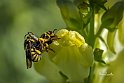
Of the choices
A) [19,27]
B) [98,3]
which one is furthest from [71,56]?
[19,27]

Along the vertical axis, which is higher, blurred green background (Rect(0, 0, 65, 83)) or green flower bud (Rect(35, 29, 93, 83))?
green flower bud (Rect(35, 29, 93, 83))

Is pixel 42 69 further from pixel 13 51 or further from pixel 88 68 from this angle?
pixel 13 51

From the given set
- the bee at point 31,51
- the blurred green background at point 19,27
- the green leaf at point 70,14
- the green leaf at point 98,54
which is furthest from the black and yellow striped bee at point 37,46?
the blurred green background at point 19,27

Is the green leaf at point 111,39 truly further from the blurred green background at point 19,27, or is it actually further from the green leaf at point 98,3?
the blurred green background at point 19,27

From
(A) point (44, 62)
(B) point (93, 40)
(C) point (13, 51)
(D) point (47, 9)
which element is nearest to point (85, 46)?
(B) point (93, 40)

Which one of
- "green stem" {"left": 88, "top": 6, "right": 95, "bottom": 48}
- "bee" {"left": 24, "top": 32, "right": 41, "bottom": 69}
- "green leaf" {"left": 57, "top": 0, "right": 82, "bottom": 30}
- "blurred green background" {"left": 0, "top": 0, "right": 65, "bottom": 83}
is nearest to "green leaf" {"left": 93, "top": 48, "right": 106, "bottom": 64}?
"green stem" {"left": 88, "top": 6, "right": 95, "bottom": 48}

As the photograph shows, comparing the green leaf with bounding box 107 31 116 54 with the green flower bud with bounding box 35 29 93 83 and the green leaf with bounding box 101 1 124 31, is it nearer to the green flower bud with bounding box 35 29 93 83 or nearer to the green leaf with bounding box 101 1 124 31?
the green leaf with bounding box 101 1 124 31

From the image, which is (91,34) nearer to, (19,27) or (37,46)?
(37,46)
